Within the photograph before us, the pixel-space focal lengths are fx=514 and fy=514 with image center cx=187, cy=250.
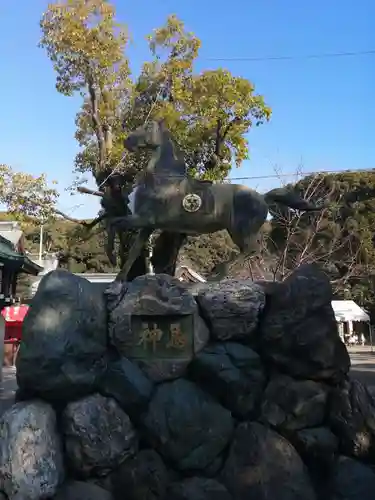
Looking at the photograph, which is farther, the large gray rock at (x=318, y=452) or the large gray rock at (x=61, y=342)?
Result: the large gray rock at (x=318, y=452)

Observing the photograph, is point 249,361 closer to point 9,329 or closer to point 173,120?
point 173,120

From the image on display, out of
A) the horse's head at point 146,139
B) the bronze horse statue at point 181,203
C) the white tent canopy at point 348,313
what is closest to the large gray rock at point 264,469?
the bronze horse statue at point 181,203

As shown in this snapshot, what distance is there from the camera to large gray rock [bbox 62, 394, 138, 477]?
13.4ft

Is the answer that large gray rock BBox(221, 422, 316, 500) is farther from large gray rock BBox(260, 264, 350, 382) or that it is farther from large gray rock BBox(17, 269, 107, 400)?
large gray rock BBox(17, 269, 107, 400)

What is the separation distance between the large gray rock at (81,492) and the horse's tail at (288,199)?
3.34m

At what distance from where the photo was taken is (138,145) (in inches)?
227

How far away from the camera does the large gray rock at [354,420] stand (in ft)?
14.6

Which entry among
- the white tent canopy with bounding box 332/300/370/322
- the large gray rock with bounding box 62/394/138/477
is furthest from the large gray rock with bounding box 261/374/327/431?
the white tent canopy with bounding box 332/300/370/322

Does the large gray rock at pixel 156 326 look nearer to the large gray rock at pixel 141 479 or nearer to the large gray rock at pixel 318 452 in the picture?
the large gray rock at pixel 141 479

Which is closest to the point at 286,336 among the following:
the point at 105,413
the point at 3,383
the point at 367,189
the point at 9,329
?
the point at 105,413

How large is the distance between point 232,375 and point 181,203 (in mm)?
1903

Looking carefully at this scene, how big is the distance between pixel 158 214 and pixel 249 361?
5.94ft

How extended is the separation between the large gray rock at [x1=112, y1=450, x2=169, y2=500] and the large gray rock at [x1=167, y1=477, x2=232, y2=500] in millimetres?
92

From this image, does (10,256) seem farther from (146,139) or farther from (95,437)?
(95,437)
